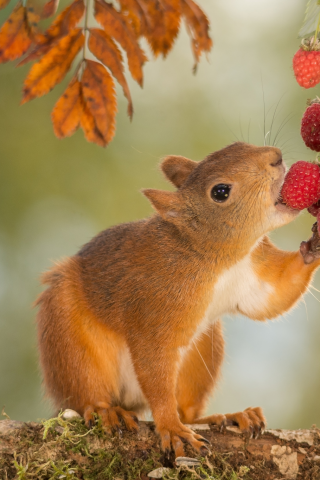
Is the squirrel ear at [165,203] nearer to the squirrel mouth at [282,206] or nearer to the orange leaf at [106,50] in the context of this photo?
the squirrel mouth at [282,206]

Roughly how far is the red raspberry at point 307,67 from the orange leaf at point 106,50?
582 mm

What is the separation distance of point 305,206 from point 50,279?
1256 mm

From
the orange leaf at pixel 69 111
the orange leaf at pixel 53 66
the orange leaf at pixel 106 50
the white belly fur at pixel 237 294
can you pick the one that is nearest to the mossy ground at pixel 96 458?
the white belly fur at pixel 237 294

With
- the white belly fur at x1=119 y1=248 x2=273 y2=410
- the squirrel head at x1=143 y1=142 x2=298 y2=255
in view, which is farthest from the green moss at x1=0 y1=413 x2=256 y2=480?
the squirrel head at x1=143 y1=142 x2=298 y2=255

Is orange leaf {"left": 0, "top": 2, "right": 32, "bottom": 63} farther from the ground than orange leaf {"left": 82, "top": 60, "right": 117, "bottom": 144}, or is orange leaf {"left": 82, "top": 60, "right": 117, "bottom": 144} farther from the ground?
orange leaf {"left": 0, "top": 2, "right": 32, "bottom": 63}

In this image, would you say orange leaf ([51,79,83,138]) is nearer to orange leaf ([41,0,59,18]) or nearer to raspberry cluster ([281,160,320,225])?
orange leaf ([41,0,59,18])

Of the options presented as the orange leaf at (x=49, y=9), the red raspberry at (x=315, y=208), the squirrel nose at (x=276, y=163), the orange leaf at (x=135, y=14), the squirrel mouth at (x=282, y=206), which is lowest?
the red raspberry at (x=315, y=208)

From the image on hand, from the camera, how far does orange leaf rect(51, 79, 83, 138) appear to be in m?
2.03

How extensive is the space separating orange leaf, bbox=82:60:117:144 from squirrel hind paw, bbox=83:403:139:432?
1075mm

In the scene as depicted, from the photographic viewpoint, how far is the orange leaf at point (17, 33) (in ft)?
5.92

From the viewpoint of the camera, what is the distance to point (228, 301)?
2.57 meters

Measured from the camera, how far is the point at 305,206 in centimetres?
203

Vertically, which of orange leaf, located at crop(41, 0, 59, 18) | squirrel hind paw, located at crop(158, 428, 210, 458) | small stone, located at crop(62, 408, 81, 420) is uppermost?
orange leaf, located at crop(41, 0, 59, 18)

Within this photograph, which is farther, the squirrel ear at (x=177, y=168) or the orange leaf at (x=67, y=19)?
the squirrel ear at (x=177, y=168)
